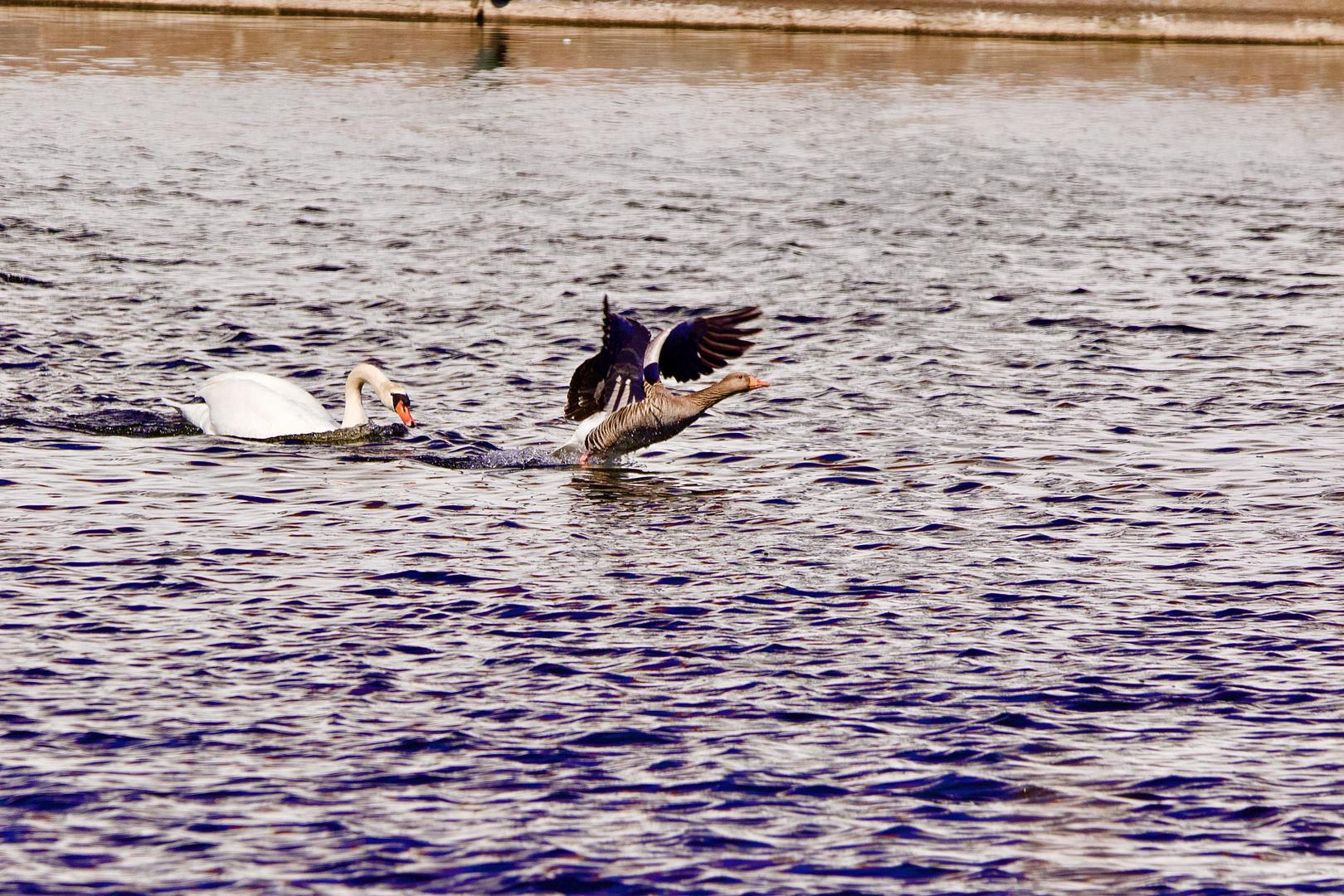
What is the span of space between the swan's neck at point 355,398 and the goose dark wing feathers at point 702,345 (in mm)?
1947

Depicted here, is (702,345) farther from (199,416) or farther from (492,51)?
(492,51)

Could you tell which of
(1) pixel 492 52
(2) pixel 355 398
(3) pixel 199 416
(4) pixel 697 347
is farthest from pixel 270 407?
(1) pixel 492 52

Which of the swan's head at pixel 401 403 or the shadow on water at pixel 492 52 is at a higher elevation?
the shadow on water at pixel 492 52

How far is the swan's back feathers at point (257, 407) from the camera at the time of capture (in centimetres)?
1155

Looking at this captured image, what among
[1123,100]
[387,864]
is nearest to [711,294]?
[387,864]

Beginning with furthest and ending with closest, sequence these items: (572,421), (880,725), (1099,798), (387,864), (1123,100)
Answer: (1123,100) → (572,421) → (880,725) → (1099,798) → (387,864)

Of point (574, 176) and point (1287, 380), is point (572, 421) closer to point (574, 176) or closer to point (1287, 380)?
point (1287, 380)

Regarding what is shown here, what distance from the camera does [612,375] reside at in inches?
463

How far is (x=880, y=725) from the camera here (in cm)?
727

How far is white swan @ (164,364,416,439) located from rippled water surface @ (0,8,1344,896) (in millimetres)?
145

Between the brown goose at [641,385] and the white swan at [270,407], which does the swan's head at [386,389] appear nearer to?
the white swan at [270,407]

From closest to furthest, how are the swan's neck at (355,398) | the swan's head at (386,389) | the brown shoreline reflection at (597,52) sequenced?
the swan's head at (386,389) → the swan's neck at (355,398) → the brown shoreline reflection at (597,52)

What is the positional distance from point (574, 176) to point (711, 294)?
222 inches

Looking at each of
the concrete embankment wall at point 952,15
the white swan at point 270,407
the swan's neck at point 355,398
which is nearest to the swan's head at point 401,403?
the white swan at point 270,407
